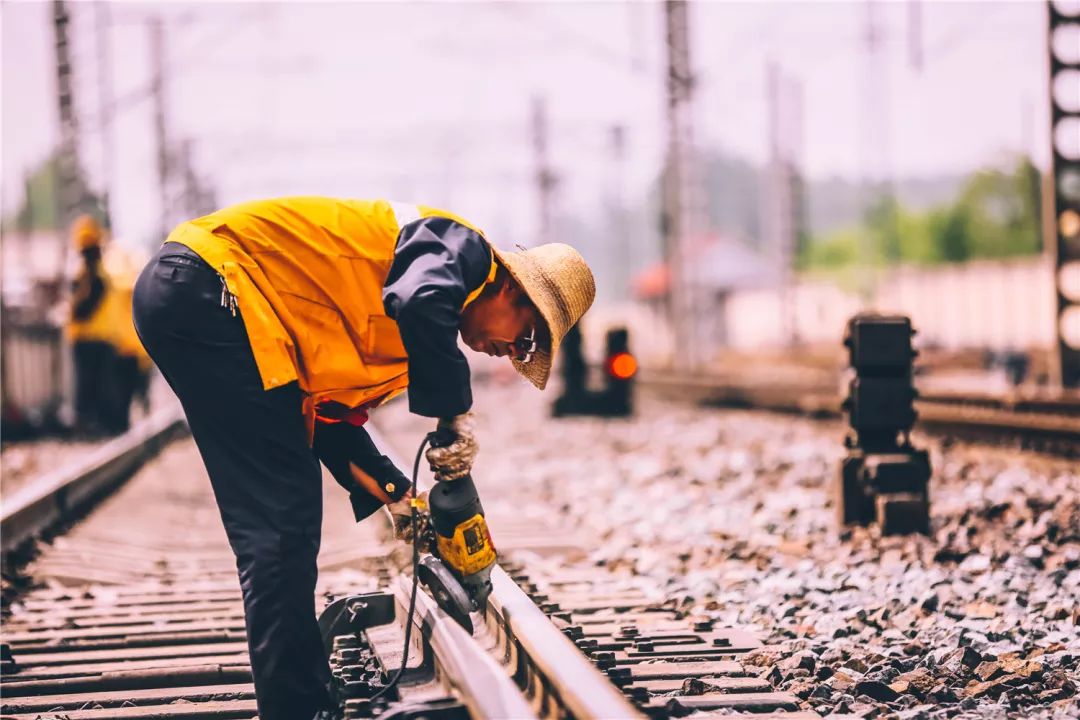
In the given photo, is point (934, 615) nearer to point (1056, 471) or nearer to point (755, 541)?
point (755, 541)

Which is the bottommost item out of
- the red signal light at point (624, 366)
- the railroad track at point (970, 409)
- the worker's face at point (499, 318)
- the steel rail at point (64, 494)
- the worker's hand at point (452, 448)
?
the railroad track at point (970, 409)

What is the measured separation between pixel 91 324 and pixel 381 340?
10.5 m

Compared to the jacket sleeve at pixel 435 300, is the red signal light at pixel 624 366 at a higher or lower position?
lower

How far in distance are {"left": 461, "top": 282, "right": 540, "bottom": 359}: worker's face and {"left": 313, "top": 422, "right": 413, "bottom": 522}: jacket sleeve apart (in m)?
0.56

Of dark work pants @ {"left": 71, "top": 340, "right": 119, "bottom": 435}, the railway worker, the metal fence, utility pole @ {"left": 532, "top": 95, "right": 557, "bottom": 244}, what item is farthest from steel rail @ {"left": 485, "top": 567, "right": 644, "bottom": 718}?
utility pole @ {"left": 532, "top": 95, "right": 557, "bottom": 244}

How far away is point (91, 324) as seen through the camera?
1275 centimetres

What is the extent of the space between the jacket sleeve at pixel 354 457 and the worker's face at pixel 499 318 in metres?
0.56

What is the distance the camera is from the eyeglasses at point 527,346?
3.27m

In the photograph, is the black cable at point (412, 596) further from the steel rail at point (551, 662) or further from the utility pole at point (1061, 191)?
the utility pole at point (1061, 191)

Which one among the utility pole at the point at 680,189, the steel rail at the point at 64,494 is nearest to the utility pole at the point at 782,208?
the utility pole at the point at 680,189

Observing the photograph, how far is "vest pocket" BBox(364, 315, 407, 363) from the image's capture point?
123 inches

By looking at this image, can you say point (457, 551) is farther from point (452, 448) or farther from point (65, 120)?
point (65, 120)

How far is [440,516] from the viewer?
2982 millimetres

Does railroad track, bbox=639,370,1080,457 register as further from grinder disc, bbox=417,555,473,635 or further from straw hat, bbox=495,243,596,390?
grinder disc, bbox=417,555,473,635
